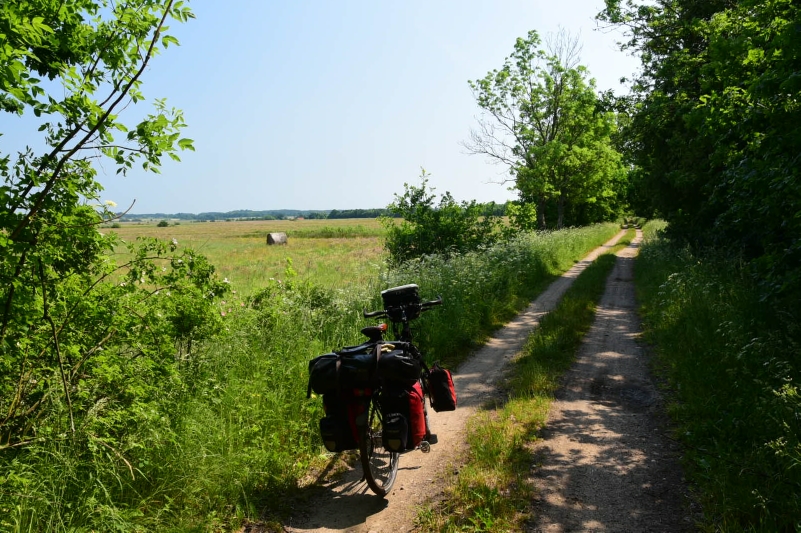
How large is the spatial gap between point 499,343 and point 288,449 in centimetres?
541

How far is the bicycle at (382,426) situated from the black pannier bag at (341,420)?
8cm

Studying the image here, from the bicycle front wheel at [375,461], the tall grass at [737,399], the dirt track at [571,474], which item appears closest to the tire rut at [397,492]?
the dirt track at [571,474]

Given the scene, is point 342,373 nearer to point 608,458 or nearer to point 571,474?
point 571,474

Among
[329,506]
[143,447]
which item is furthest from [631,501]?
[143,447]

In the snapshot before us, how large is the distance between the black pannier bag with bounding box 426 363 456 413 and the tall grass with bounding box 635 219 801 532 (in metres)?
2.17

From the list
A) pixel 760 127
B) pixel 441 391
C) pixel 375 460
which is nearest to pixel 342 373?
pixel 375 460

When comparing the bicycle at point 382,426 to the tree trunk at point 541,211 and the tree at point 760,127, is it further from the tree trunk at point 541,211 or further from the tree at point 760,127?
the tree trunk at point 541,211

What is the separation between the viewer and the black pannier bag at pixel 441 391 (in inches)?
187

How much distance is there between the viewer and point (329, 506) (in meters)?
4.15

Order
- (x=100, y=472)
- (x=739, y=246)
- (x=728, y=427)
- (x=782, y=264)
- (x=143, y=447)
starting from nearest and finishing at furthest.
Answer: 1. (x=100, y=472)
2. (x=143, y=447)
3. (x=728, y=427)
4. (x=782, y=264)
5. (x=739, y=246)

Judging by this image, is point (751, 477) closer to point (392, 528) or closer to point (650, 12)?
point (392, 528)

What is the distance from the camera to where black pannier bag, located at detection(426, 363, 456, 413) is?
4.75 meters

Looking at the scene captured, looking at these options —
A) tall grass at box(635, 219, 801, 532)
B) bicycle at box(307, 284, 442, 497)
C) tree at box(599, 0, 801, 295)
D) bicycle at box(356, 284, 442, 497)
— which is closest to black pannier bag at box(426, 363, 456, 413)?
bicycle at box(356, 284, 442, 497)

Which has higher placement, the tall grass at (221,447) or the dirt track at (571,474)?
the tall grass at (221,447)
